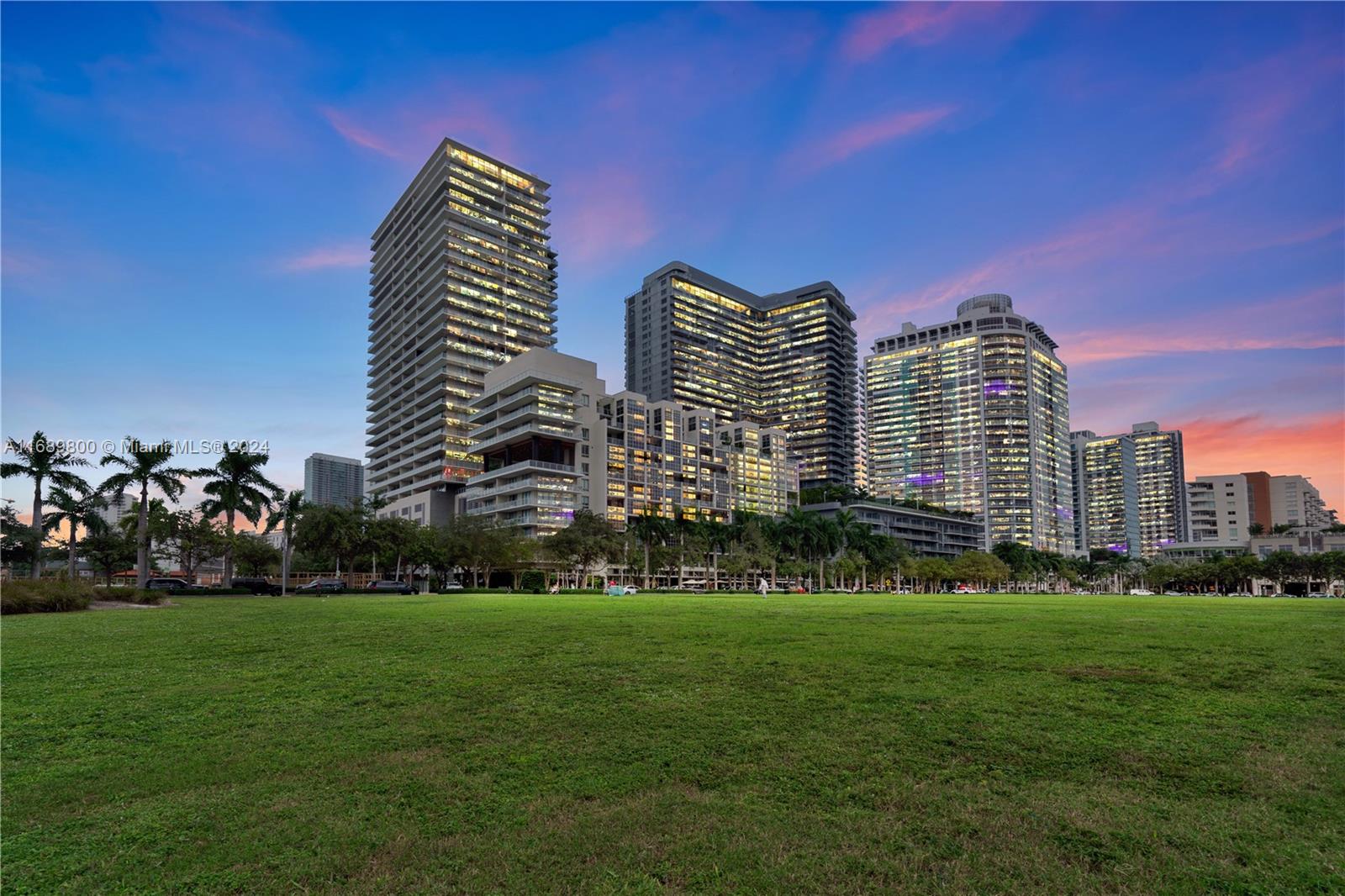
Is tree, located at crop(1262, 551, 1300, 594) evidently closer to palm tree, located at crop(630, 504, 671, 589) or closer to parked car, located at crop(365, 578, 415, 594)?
palm tree, located at crop(630, 504, 671, 589)

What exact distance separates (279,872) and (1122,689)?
42.6ft

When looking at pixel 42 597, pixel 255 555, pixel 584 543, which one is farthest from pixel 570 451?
pixel 42 597

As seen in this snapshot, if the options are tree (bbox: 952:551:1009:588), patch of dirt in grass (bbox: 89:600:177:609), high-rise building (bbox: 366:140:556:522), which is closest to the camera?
patch of dirt in grass (bbox: 89:600:177:609)

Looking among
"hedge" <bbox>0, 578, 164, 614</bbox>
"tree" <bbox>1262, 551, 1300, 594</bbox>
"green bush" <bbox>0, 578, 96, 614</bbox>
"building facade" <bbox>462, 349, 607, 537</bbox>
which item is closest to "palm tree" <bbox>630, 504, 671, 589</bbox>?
"building facade" <bbox>462, 349, 607, 537</bbox>

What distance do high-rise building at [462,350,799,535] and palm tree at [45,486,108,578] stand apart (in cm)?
7878

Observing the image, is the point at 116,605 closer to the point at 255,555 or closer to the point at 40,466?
the point at 40,466

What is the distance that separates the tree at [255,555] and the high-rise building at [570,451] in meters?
40.2

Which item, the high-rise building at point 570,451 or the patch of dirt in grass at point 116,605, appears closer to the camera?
the patch of dirt in grass at point 116,605

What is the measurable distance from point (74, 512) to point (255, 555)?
4887 centimetres

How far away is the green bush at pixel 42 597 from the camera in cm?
3344

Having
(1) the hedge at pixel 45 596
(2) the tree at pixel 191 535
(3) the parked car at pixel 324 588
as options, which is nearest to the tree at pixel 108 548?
(2) the tree at pixel 191 535

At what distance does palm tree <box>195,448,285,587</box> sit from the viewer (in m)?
71.1

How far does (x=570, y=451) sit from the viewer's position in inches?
6407

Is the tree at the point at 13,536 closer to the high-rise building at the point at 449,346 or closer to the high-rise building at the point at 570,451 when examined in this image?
the high-rise building at the point at 570,451
